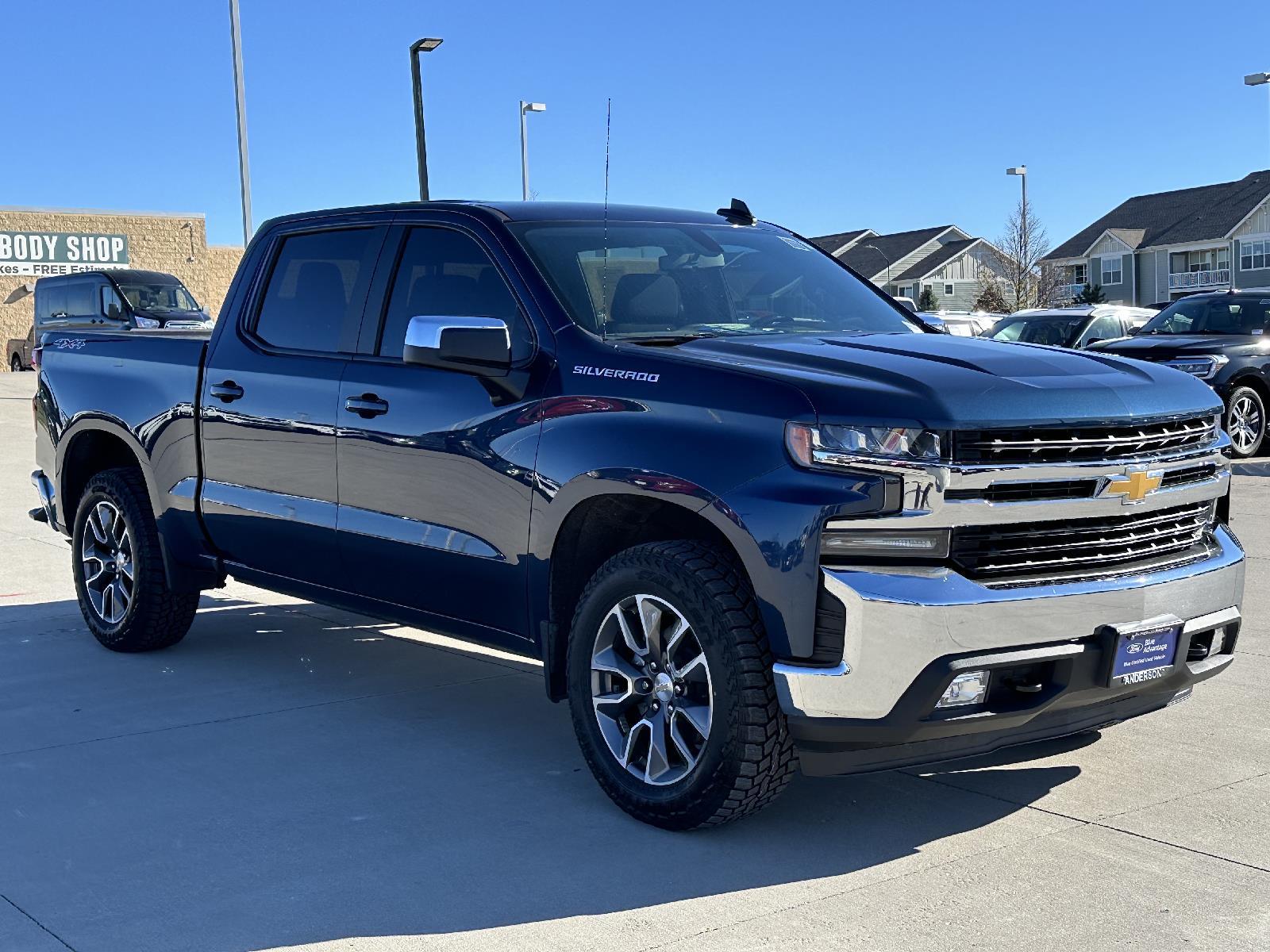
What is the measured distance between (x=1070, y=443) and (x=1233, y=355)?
41.5ft

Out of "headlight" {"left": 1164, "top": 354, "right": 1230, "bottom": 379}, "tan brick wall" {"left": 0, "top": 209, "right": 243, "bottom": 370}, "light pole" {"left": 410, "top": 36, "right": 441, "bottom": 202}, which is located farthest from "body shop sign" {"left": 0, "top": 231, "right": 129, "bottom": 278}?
"headlight" {"left": 1164, "top": 354, "right": 1230, "bottom": 379}

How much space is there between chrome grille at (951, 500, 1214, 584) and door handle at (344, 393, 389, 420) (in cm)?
226

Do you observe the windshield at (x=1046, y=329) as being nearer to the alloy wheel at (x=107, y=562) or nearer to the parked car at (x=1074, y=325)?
the parked car at (x=1074, y=325)

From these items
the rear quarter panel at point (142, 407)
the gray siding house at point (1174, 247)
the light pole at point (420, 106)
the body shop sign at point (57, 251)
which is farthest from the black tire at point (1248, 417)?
the gray siding house at point (1174, 247)

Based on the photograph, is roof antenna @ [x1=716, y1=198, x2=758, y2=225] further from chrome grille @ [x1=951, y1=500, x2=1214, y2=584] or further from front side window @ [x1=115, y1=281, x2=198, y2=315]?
front side window @ [x1=115, y1=281, x2=198, y2=315]

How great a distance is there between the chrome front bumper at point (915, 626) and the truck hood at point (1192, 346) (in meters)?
12.1

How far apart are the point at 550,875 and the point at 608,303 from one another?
189 cm

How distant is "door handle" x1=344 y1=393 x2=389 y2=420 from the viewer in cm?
541

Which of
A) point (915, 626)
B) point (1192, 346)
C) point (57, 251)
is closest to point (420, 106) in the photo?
point (1192, 346)

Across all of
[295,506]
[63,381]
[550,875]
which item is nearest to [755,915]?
[550,875]

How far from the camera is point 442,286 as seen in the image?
5.49 m

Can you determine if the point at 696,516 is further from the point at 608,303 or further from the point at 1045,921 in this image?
the point at 1045,921

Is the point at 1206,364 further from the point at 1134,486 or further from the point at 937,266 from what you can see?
the point at 937,266

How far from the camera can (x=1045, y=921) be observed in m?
3.74
